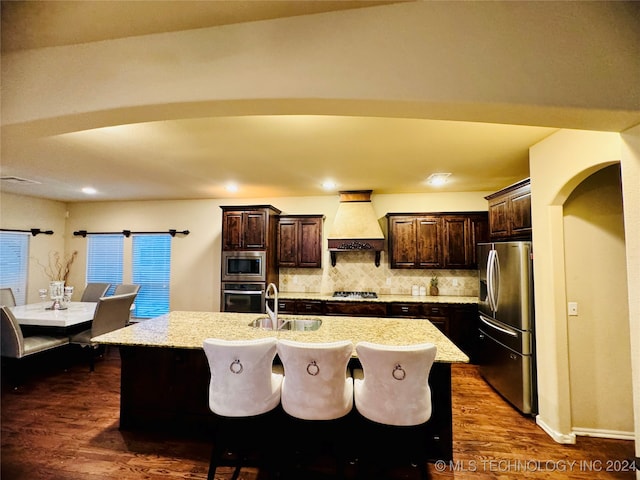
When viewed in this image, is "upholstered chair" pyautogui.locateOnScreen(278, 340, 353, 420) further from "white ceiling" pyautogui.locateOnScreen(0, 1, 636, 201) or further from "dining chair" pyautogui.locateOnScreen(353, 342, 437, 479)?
"white ceiling" pyautogui.locateOnScreen(0, 1, 636, 201)

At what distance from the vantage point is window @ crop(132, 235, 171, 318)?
5.46 m

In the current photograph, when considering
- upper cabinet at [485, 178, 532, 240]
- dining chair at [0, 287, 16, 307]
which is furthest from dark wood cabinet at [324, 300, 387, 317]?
dining chair at [0, 287, 16, 307]

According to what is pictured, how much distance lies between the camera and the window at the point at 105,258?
5.64m

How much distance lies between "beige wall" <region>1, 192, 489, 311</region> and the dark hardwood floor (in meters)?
2.16

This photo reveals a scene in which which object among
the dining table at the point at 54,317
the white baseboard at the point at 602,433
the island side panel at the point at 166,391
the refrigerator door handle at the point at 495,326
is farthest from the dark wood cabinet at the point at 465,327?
the dining table at the point at 54,317

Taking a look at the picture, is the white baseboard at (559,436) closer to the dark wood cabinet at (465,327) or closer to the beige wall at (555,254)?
the beige wall at (555,254)

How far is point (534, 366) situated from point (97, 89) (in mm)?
3963

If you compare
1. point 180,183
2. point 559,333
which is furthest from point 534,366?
point 180,183

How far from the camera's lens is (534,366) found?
8.77 feet

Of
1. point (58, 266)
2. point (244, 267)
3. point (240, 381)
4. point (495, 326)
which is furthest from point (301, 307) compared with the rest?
point (58, 266)

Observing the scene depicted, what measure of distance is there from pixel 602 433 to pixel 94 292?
6.97m

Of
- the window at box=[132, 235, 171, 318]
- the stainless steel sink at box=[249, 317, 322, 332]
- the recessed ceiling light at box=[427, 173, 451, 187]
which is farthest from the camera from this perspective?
the window at box=[132, 235, 171, 318]

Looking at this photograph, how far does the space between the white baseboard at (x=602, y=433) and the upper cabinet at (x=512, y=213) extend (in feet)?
5.68

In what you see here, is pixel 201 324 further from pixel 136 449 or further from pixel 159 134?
pixel 159 134
